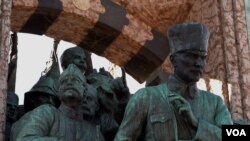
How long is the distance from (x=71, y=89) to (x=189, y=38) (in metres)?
0.73

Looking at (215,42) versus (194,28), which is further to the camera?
(215,42)

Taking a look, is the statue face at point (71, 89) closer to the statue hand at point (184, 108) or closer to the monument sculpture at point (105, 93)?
the monument sculpture at point (105, 93)

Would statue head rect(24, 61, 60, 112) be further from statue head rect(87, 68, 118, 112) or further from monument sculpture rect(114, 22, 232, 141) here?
monument sculpture rect(114, 22, 232, 141)

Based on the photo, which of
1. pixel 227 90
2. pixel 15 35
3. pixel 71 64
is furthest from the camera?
pixel 15 35

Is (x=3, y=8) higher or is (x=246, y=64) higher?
(x=3, y=8)

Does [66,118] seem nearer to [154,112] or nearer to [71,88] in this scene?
[71,88]

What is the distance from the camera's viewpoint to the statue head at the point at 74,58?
675 cm

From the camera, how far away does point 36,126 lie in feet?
19.3

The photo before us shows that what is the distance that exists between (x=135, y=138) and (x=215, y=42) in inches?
59.7

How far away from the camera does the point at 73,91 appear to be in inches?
237

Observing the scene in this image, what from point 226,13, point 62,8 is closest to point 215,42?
point 226,13

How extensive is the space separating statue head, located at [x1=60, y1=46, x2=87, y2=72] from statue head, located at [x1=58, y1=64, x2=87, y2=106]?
2.07 ft

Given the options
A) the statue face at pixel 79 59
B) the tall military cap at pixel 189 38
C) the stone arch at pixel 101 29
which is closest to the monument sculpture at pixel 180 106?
the tall military cap at pixel 189 38

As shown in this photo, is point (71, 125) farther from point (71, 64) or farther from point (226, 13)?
point (226, 13)
